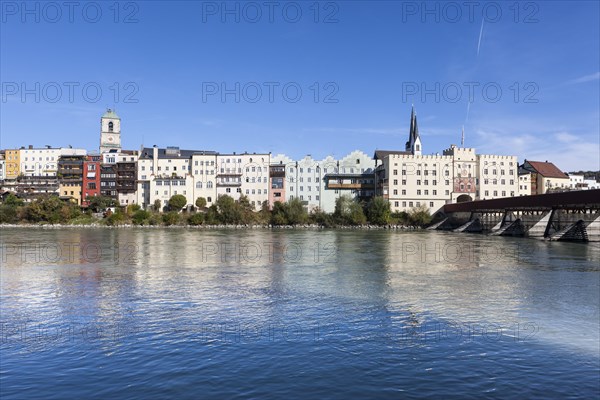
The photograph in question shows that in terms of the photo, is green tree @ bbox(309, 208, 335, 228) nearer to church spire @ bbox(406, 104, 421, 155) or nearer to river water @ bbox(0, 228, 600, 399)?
church spire @ bbox(406, 104, 421, 155)

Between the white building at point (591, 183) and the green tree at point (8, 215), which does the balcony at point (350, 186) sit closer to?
the green tree at point (8, 215)

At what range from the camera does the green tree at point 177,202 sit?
106500 mm

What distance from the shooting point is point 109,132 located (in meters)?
Answer: 144

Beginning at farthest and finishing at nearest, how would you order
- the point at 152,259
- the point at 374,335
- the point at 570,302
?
the point at 152,259 < the point at 570,302 < the point at 374,335

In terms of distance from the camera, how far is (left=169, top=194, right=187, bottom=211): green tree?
349 feet

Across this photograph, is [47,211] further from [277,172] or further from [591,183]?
Result: [591,183]

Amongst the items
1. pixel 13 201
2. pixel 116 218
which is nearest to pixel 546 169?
pixel 116 218

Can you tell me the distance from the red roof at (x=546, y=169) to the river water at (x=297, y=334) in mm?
110784

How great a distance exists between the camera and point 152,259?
36.6 m

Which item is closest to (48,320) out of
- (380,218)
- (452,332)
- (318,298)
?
(318,298)

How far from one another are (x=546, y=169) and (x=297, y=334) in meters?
135

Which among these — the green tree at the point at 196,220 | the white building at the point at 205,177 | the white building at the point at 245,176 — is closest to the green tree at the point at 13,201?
the white building at the point at 205,177

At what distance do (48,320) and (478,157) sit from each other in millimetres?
104337

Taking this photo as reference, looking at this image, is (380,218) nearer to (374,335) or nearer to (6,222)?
(6,222)
